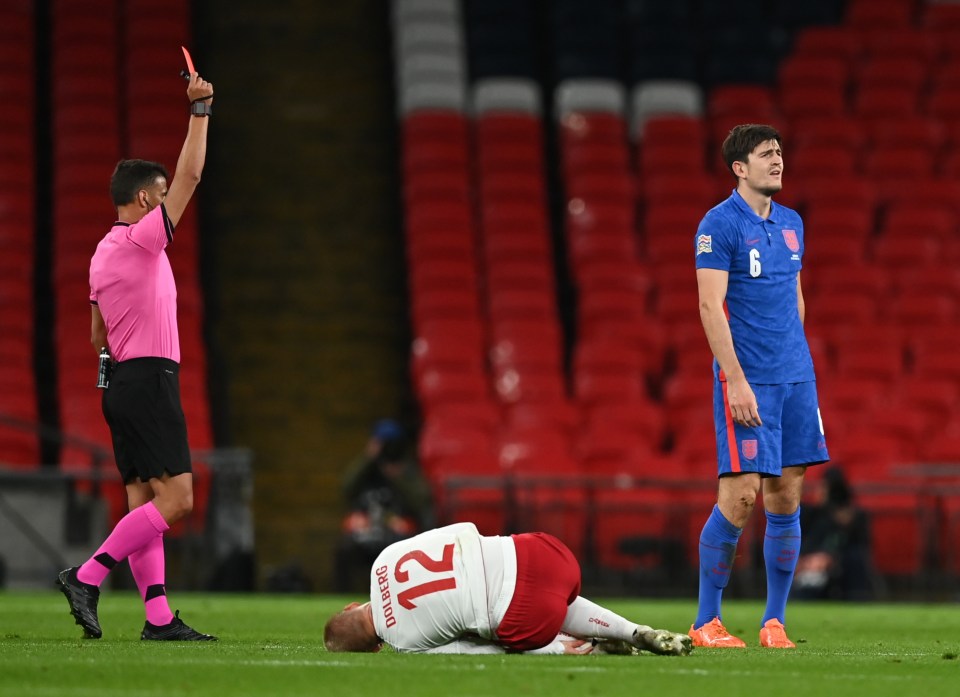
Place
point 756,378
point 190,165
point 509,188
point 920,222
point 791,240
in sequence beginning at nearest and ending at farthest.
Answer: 1. point 190,165
2. point 756,378
3. point 791,240
4. point 920,222
5. point 509,188

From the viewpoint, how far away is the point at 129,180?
7277 mm

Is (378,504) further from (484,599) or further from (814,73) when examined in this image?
(814,73)

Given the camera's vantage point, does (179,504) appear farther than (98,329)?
No

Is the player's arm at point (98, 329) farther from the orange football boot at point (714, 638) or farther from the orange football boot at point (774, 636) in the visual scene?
the orange football boot at point (774, 636)

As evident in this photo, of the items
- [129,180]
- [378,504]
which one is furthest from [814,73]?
[129,180]

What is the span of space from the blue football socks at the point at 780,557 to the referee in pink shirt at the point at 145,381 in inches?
93.4

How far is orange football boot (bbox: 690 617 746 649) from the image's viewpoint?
710 centimetres

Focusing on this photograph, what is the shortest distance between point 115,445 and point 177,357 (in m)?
0.45

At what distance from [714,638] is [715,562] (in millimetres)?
324

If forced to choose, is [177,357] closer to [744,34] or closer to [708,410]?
[708,410]

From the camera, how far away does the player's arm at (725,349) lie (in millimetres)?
6984

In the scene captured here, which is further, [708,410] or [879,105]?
[879,105]

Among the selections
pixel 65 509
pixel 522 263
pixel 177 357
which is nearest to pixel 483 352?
pixel 522 263

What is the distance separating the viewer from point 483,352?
55.6ft
